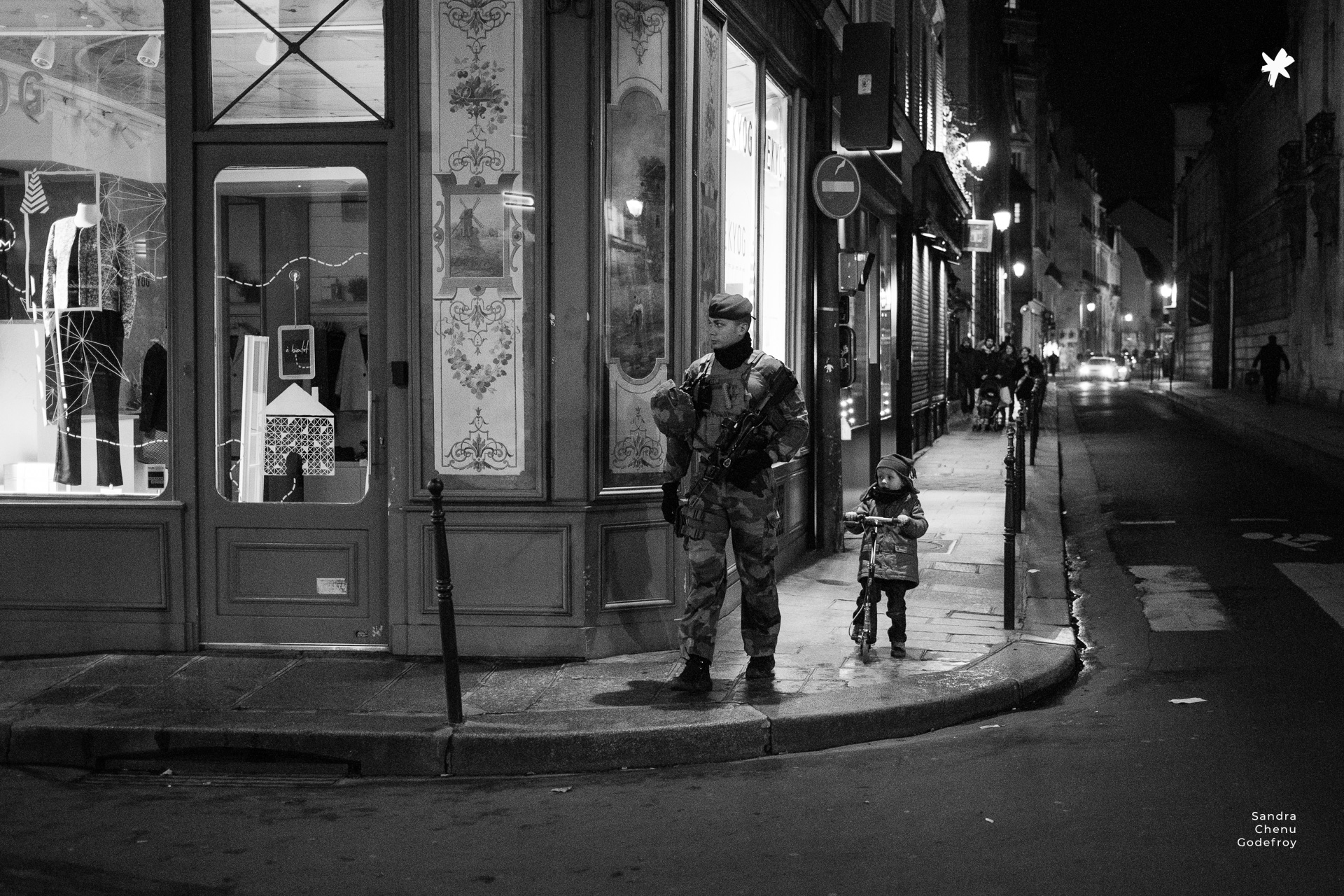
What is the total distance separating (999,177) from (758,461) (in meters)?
46.5

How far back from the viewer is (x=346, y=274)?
801cm

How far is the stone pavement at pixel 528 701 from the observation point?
612 centimetres

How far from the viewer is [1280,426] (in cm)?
2630

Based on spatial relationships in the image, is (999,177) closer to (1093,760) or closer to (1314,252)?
(1314,252)

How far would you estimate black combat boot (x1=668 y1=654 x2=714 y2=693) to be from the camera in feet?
22.8

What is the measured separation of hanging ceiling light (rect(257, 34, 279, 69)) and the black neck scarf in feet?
10.2

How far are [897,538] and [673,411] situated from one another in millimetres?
1730

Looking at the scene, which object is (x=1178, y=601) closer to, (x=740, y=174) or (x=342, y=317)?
(x=740, y=174)

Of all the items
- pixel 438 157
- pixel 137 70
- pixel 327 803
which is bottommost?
pixel 327 803

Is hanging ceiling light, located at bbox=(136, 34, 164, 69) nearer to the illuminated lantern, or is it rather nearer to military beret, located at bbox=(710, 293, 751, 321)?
the illuminated lantern

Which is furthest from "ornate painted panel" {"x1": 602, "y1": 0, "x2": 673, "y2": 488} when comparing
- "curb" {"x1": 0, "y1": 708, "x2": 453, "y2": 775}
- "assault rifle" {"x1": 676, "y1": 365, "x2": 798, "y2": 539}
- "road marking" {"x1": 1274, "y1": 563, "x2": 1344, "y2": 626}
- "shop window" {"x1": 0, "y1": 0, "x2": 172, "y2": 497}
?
"road marking" {"x1": 1274, "y1": 563, "x2": 1344, "y2": 626}

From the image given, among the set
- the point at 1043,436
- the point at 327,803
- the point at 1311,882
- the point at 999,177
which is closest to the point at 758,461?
the point at 327,803

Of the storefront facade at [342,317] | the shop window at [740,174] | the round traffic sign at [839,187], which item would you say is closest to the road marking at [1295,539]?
the round traffic sign at [839,187]

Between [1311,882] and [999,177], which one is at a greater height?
[999,177]
